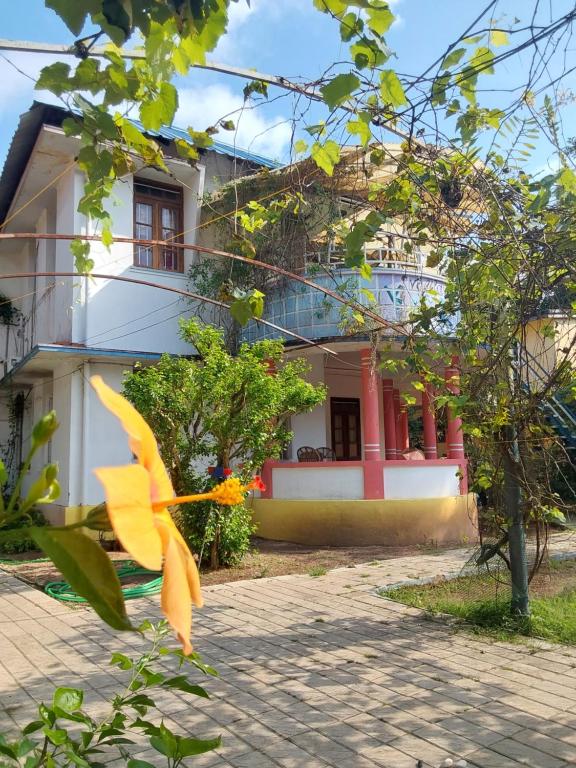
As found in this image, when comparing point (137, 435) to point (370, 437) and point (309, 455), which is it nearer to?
point (370, 437)

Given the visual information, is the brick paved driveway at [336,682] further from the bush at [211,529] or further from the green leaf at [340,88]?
the green leaf at [340,88]

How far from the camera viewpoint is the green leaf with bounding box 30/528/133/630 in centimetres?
62

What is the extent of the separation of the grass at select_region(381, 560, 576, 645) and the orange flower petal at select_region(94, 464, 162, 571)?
551 cm

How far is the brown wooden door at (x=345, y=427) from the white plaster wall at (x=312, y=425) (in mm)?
1399

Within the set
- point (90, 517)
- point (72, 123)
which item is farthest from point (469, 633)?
point (90, 517)

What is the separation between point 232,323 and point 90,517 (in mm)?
11715

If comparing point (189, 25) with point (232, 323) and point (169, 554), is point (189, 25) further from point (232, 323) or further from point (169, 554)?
point (232, 323)

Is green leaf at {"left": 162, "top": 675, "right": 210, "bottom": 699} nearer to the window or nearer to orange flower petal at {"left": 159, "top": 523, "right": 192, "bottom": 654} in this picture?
orange flower petal at {"left": 159, "top": 523, "right": 192, "bottom": 654}

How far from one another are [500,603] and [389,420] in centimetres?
981

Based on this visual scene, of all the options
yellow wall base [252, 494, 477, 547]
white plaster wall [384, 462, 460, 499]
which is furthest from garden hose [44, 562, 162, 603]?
white plaster wall [384, 462, 460, 499]

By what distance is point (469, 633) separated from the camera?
5.50 metres

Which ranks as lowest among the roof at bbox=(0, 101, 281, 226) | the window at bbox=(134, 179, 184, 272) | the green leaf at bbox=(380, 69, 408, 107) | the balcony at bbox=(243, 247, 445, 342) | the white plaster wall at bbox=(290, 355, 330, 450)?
the white plaster wall at bbox=(290, 355, 330, 450)

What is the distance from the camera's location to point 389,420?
15.6 m

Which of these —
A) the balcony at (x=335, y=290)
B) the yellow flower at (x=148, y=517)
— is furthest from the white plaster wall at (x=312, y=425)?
the yellow flower at (x=148, y=517)
